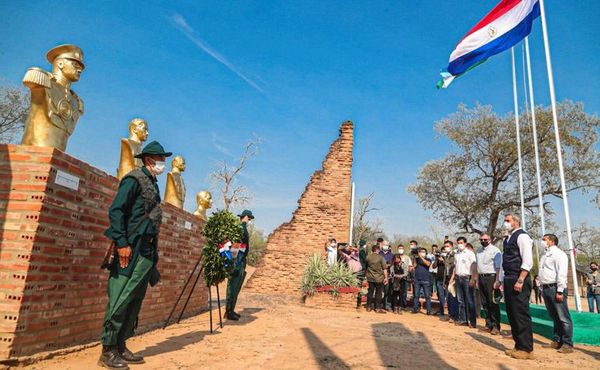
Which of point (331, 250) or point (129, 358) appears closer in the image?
point (129, 358)

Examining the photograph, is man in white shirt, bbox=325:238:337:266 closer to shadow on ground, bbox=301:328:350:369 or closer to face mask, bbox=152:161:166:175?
shadow on ground, bbox=301:328:350:369

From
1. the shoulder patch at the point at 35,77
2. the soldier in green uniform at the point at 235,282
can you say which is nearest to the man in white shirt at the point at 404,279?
the soldier in green uniform at the point at 235,282

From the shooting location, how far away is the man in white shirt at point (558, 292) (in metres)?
5.66

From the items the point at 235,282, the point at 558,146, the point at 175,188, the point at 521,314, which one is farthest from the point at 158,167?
the point at 558,146

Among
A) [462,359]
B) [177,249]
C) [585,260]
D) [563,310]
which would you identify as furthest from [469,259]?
[585,260]

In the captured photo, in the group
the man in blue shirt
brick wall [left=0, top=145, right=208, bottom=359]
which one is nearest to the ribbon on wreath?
brick wall [left=0, top=145, right=208, bottom=359]

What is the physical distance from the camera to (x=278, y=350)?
444 cm

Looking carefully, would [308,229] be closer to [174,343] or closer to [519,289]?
[519,289]

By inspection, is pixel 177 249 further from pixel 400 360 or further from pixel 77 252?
pixel 400 360

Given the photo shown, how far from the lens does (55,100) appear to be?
3.76m

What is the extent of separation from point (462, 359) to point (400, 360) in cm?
94

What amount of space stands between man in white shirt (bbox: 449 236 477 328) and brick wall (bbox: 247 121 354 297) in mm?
5839

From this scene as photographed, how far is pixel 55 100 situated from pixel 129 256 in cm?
181

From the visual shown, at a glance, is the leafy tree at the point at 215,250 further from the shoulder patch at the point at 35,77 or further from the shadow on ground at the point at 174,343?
the shoulder patch at the point at 35,77
